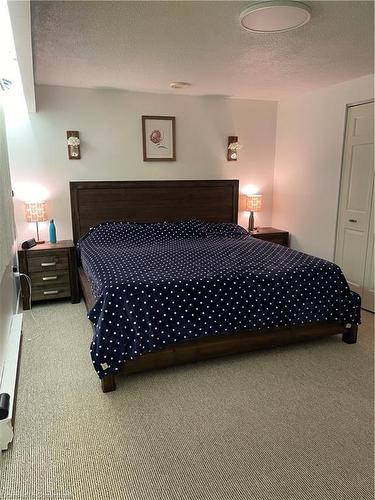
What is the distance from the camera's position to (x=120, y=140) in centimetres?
403

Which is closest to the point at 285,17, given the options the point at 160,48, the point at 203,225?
the point at 160,48

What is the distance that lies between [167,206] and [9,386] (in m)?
2.74

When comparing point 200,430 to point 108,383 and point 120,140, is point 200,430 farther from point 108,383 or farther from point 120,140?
point 120,140

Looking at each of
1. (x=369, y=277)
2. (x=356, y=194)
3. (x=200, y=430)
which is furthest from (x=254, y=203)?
(x=200, y=430)

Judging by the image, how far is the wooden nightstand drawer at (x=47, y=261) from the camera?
350cm

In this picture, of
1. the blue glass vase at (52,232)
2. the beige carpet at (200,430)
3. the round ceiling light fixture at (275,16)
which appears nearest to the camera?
the beige carpet at (200,430)

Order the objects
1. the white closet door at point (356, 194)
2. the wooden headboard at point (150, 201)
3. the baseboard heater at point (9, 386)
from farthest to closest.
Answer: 1. the wooden headboard at point (150, 201)
2. the white closet door at point (356, 194)
3. the baseboard heater at point (9, 386)

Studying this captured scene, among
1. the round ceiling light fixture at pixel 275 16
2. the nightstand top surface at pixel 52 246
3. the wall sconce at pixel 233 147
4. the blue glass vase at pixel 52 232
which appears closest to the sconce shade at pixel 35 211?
the blue glass vase at pixel 52 232

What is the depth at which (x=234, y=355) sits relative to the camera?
105 inches

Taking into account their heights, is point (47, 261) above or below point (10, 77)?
below

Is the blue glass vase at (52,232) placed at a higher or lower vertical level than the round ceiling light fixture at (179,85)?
lower

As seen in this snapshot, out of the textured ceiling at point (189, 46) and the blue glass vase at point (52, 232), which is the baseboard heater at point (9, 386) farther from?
the textured ceiling at point (189, 46)

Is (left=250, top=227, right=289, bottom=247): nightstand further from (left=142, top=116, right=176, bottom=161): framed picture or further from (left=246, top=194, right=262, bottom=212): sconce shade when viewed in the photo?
(left=142, top=116, right=176, bottom=161): framed picture

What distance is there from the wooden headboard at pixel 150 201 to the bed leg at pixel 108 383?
2190mm
